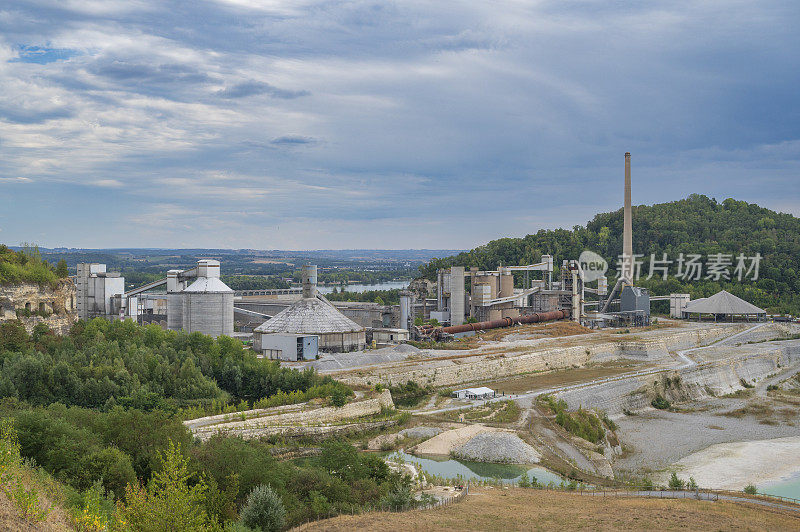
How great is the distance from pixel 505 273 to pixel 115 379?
7468 centimetres

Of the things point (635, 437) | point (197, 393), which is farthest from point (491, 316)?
point (197, 393)

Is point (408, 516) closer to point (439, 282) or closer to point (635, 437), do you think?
point (635, 437)

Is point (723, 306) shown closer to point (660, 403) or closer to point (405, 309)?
point (660, 403)

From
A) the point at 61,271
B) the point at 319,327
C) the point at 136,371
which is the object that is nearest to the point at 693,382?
the point at 319,327

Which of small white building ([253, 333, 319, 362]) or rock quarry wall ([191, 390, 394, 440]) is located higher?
small white building ([253, 333, 319, 362])

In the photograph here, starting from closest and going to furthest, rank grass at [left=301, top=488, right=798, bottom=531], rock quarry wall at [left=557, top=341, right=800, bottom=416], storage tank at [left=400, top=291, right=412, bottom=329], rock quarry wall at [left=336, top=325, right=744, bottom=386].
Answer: grass at [left=301, top=488, right=798, bottom=531], rock quarry wall at [left=336, top=325, right=744, bottom=386], rock quarry wall at [left=557, top=341, right=800, bottom=416], storage tank at [left=400, top=291, right=412, bottom=329]

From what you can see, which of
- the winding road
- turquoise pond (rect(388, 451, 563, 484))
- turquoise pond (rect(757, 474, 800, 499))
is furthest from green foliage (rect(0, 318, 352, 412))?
turquoise pond (rect(757, 474, 800, 499))

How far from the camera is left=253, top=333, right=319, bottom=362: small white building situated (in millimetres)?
68812

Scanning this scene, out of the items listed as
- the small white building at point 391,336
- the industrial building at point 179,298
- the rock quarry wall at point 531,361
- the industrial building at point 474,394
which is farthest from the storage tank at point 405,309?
the industrial building at point 474,394

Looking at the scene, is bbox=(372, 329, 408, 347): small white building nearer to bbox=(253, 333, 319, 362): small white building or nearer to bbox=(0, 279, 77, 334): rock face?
bbox=(253, 333, 319, 362): small white building

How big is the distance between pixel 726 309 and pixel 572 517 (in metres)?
105

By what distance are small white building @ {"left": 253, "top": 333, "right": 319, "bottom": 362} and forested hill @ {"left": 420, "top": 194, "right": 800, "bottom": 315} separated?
238 feet

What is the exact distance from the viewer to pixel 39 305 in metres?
63.1

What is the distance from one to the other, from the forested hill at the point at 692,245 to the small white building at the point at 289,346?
72510mm
